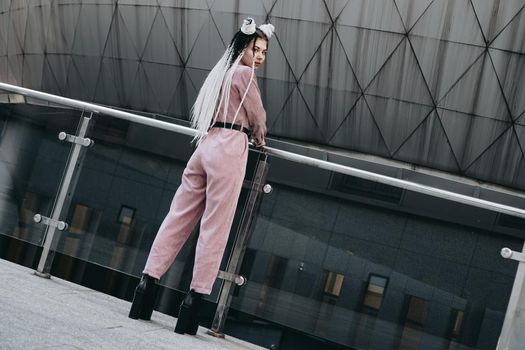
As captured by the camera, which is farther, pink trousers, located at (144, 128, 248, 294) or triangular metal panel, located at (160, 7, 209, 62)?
triangular metal panel, located at (160, 7, 209, 62)

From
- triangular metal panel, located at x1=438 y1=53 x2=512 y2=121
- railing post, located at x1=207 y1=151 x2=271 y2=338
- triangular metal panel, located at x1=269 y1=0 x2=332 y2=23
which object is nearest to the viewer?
railing post, located at x1=207 y1=151 x2=271 y2=338

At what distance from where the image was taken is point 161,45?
2142cm

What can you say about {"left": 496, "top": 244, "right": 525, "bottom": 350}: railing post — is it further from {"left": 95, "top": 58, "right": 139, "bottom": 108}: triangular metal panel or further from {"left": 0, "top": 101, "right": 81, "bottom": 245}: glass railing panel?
{"left": 95, "top": 58, "right": 139, "bottom": 108}: triangular metal panel

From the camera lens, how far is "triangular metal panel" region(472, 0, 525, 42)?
715 inches

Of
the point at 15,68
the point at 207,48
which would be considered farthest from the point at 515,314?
the point at 15,68

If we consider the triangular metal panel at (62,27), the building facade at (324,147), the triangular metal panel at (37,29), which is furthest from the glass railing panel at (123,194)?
the triangular metal panel at (37,29)

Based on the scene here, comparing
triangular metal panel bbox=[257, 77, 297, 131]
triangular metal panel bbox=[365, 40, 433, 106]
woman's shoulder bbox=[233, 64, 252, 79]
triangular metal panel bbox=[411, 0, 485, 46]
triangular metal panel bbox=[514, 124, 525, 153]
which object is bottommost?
woman's shoulder bbox=[233, 64, 252, 79]

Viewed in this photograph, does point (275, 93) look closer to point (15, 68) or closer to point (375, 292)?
point (15, 68)

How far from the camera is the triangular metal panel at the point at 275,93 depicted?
2011 cm

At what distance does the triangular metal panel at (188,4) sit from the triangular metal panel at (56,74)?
443 cm

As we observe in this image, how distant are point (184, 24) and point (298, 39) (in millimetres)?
3323

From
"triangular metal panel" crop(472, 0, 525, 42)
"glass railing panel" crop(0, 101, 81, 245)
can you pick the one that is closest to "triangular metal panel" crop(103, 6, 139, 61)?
"triangular metal panel" crop(472, 0, 525, 42)

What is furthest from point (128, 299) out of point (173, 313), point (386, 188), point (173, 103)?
point (173, 103)

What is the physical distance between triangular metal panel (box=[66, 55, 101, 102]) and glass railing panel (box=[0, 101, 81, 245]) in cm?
1579
